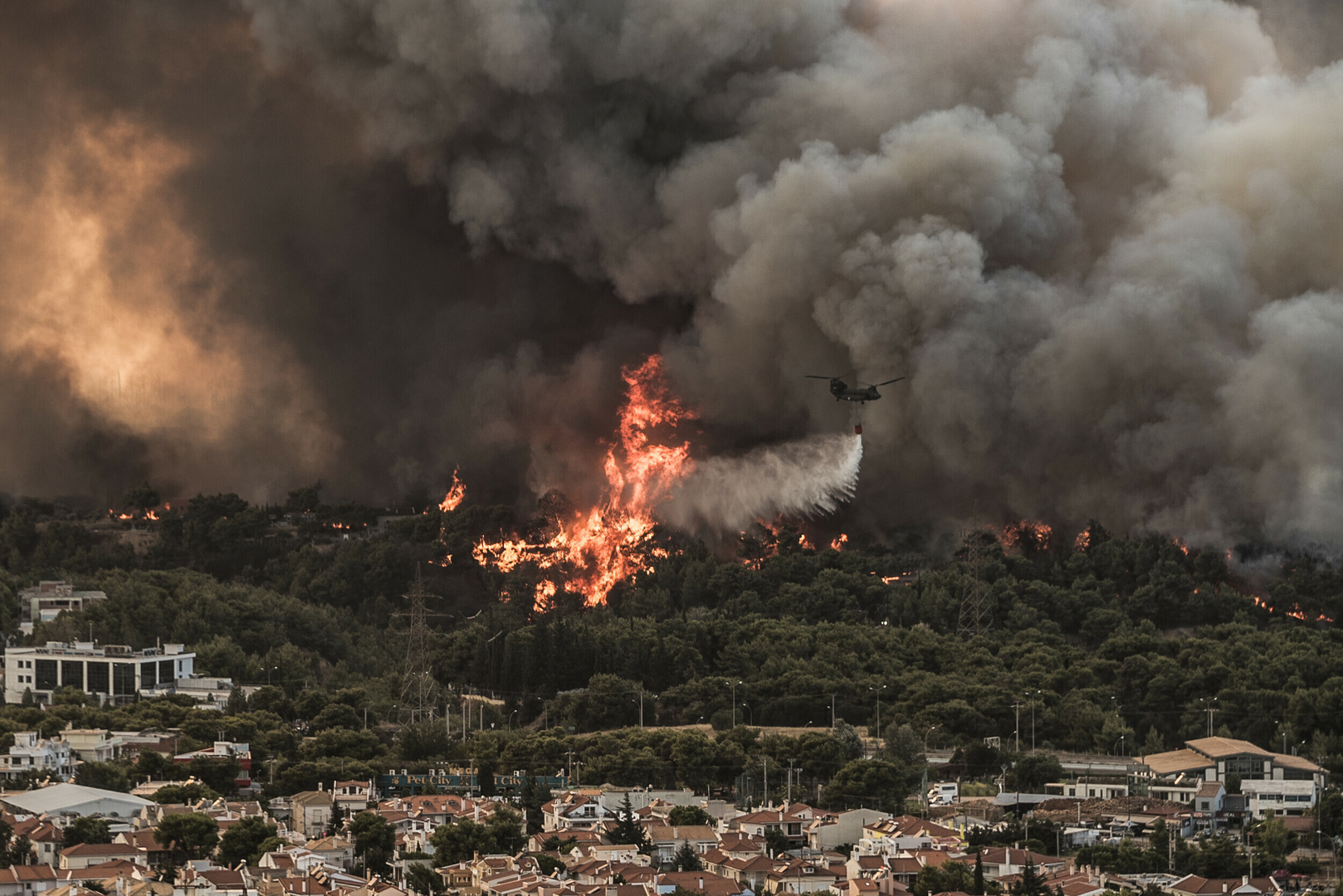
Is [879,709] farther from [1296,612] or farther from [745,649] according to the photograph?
[1296,612]

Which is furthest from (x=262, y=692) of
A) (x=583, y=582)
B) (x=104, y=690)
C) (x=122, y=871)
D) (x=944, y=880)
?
(x=944, y=880)

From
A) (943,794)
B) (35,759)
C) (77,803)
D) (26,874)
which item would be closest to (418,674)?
(35,759)

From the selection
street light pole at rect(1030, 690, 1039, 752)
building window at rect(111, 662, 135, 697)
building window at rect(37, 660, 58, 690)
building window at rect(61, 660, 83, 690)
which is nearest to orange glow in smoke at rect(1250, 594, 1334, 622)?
street light pole at rect(1030, 690, 1039, 752)

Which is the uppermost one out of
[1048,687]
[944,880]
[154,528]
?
[154,528]

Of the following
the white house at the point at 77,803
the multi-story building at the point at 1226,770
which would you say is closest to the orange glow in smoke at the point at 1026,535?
the multi-story building at the point at 1226,770

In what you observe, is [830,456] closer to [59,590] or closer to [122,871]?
[59,590]
